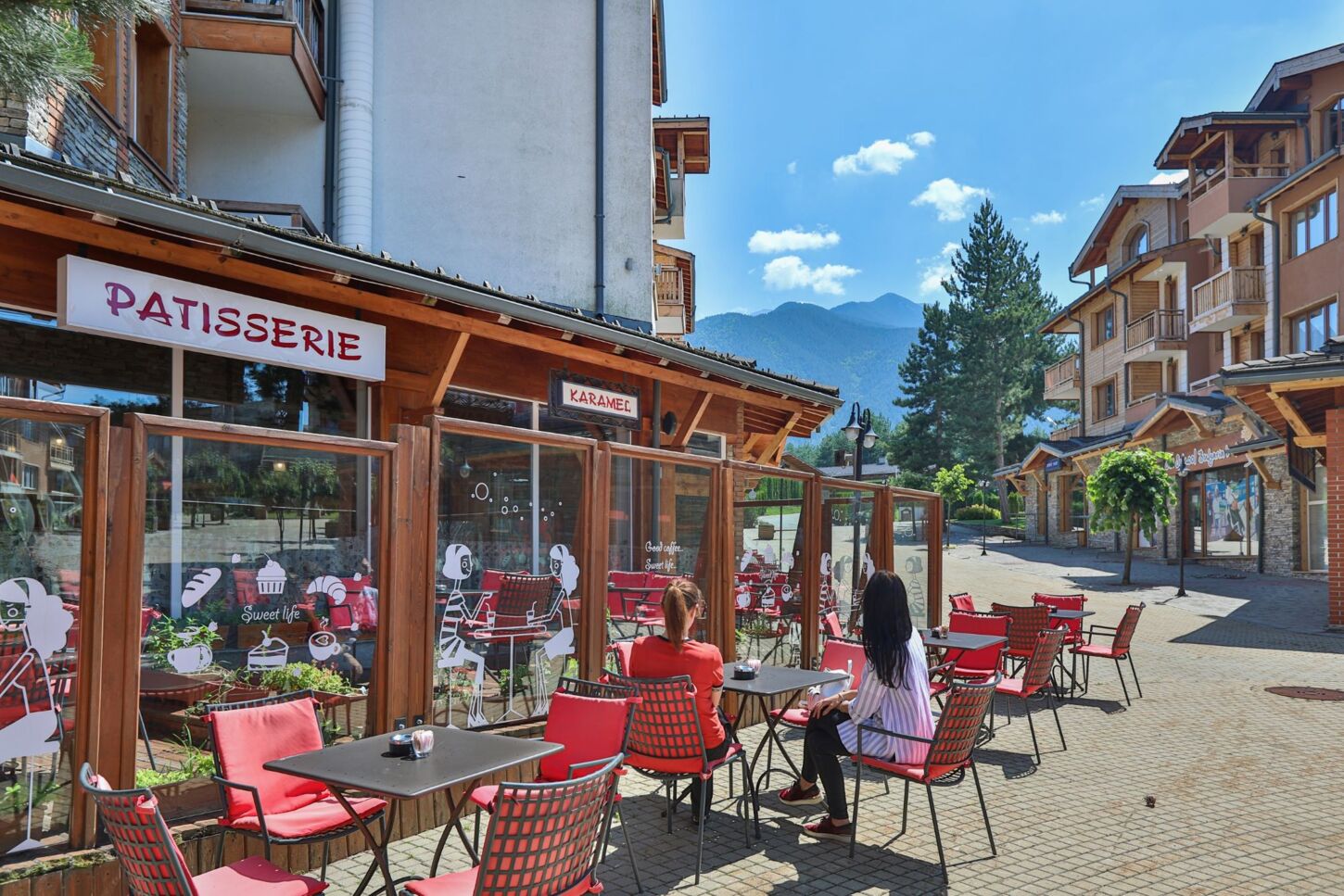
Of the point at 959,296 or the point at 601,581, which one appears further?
the point at 959,296

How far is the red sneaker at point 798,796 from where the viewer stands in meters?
6.14

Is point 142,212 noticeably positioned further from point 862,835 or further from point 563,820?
point 862,835

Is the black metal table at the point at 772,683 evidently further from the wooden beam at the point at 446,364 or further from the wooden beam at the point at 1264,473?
the wooden beam at the point at 1264,473

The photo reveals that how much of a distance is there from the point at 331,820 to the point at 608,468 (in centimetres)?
307

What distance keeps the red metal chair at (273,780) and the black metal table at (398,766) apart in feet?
0.44

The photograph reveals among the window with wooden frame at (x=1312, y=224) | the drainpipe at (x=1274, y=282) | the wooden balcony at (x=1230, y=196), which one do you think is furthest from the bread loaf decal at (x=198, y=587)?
the wooden balcony at (x=1230, y=196)

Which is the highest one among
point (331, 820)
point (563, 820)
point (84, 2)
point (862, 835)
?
point (84, 2)

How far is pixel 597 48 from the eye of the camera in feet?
54.7

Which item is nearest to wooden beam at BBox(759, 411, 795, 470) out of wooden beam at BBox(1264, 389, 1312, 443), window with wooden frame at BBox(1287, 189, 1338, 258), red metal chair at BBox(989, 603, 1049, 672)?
red metal chair at BBox(989, 603, 1049, 672)

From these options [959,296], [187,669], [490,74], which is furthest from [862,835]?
[959,296]

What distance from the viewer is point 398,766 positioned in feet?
13.1

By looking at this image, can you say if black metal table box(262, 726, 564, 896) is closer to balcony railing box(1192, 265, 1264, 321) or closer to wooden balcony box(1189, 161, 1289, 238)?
balcony railing box(1192, 265, 1264, 321)

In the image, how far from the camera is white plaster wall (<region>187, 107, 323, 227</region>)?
14.7 metres

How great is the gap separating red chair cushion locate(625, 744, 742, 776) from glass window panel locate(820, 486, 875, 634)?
14.5ft
